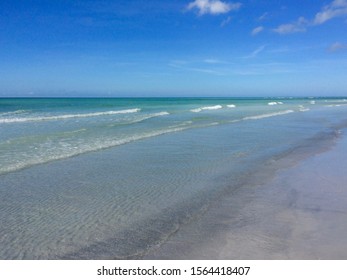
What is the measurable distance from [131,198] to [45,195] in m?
2.08

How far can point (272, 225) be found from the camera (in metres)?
6.10

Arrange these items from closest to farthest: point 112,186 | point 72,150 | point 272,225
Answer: point 272,225, point 112,186, point 72,150

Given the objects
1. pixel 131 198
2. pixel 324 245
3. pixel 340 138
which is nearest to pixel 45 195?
pixel 131 198

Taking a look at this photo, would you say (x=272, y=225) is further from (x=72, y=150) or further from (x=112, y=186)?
(x=72, y=150)

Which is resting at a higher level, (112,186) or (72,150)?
(72,150)

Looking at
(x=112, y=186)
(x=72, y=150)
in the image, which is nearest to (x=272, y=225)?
(x=112, y=186)

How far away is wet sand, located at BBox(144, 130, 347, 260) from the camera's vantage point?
199 inches

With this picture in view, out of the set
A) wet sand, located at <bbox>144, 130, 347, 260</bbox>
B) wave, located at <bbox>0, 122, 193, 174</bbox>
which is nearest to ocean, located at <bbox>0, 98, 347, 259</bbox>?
wave, located at <bbox>0, 122, 193, 174</bbox>

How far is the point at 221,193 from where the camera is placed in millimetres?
8203

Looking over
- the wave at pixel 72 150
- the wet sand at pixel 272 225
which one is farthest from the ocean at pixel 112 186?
the wet sand at pixel 272 225

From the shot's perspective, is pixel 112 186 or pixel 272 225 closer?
pixel 272 225

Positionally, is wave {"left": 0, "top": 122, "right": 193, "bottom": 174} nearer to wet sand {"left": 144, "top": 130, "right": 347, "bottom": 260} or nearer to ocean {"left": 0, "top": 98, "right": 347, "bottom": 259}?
ocean {"left": 0, "top": 98, "right": 347, "bottom": 259}

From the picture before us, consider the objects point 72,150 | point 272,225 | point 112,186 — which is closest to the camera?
point 272,225
